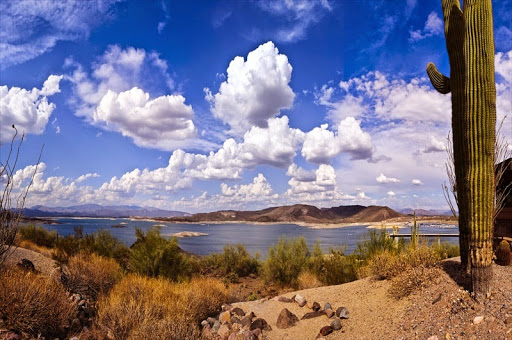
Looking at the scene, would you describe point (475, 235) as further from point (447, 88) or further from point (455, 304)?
point (447, 88)

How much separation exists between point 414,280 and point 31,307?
833 cm

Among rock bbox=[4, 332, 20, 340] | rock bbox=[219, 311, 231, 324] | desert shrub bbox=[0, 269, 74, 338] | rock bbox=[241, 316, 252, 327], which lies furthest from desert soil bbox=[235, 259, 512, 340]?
rock bbox=[4, 332, 20, 340]

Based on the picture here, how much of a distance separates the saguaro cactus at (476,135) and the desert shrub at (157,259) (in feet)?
35.1

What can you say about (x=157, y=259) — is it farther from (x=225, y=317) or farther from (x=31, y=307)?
(x=31, y=307)

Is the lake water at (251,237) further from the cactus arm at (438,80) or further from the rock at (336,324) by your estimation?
the cactus arm at (438,80)

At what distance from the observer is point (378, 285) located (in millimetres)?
9883

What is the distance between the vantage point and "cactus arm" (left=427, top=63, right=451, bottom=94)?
9002 mm

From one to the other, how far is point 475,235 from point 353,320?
3.30 meters

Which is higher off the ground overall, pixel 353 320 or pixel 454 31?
pixel 454 31

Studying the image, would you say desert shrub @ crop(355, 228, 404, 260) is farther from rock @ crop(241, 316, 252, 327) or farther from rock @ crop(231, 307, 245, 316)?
rock @ crop(241, 316, 252, 327)

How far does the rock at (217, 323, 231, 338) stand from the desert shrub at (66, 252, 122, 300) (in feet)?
12.5

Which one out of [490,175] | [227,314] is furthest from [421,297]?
[227,314]

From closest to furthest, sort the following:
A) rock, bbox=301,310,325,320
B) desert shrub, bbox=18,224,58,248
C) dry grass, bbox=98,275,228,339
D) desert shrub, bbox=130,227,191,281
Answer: dry grass, bbox=98,275,228,339 → rock, bbox=301,310,325,320 → desert shrub, bbox=130,227,191,281 → desert shrub, bbox=18,224,58,248

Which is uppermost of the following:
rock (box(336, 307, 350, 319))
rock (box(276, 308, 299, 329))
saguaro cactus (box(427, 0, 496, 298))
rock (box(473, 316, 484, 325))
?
saguaro cactus (box(427, 0, 496, 298))
